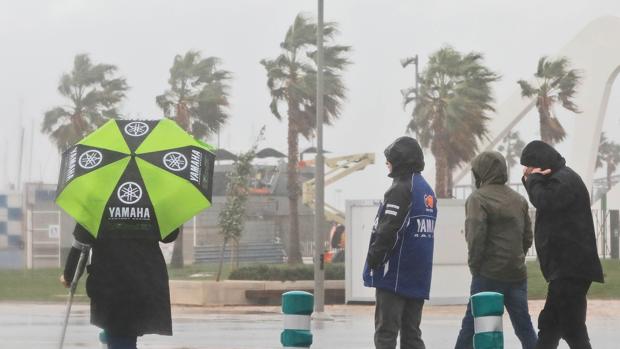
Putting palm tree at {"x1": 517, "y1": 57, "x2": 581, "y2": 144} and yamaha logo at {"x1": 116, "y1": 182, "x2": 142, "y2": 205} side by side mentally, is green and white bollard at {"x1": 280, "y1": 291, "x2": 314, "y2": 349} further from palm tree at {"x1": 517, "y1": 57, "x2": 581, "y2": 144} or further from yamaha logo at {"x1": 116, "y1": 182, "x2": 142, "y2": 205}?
palm tree at {"x1": 517, "y1": 57, "x2": 581, "y2": 144}

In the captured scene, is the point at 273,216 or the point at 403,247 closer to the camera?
the point at 403,247

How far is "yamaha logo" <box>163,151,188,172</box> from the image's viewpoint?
7.98 metres

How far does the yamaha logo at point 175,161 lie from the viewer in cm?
798

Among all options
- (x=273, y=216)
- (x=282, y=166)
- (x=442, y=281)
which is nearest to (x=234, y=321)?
(x=442, y=281)

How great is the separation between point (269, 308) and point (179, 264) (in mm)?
20014

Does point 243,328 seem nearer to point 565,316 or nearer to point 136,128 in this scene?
point 565,316

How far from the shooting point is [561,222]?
9.40 metres

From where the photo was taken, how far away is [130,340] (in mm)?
7797

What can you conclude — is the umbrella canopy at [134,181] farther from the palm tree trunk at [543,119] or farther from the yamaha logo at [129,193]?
the palm tree trunk at [543,119]

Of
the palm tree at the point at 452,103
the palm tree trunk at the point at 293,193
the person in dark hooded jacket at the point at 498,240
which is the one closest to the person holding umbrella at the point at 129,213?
the person in dark hooded jacket at the point at 498,240

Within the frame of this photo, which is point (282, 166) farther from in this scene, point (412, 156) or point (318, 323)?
point (412, 156)

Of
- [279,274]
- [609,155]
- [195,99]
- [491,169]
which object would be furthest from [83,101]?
[609,155]

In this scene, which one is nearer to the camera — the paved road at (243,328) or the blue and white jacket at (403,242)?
the blue and white jacket at (403,242)

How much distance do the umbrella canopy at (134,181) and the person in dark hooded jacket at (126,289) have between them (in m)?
0.08
